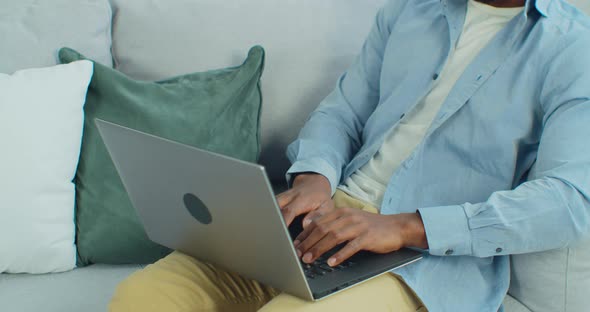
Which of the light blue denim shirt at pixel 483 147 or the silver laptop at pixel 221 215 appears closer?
the silver laptop at pixel 221 215

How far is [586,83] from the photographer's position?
1.11 metres

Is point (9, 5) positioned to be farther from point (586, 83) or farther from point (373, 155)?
point (586, 83)

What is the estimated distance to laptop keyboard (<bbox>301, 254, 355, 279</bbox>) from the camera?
1.03m

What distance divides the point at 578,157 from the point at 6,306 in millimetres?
1027

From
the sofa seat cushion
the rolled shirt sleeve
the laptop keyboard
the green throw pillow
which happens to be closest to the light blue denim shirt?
the rolled shirt sleeve

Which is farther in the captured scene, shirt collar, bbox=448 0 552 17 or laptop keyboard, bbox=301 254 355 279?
shirt collar, bbox=448 0 552 17

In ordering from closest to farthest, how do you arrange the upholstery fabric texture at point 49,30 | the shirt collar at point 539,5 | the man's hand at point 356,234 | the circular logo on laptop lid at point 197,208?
the circular logo on laptop lid at point 197,208 < the man's hand at point 356,234 < the shirt collar at point 539,5 < the upholstery fabric texture at point 49,30

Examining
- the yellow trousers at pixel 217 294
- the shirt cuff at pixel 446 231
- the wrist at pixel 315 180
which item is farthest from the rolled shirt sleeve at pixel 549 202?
the wrist at pixel 315 180

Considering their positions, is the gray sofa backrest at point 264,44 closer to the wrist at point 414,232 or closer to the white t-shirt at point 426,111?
the white t-shirt at point 426,111

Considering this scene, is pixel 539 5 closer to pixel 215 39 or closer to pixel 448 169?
pixel 448 169

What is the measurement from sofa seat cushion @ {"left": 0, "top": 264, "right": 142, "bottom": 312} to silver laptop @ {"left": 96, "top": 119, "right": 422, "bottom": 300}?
0.22m

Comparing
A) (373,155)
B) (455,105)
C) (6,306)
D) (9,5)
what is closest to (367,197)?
(373,155)

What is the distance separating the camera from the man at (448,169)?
1085 mm

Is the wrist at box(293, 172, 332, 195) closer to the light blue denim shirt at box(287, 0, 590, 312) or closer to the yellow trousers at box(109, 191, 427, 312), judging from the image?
the light blue denim shirt at box(287, 0, 590, 312)
